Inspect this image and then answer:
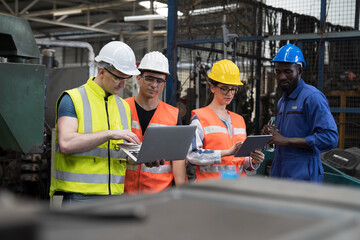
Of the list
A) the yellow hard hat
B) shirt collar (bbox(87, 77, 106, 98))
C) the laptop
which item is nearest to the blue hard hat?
the yellow hard hat

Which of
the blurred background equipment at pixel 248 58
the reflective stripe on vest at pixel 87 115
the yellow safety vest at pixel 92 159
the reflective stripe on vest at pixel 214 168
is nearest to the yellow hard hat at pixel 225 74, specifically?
the reflective stripe on vest at pixel 214 168

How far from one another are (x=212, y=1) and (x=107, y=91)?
4172 millimetres

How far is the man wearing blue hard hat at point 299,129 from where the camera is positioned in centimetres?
303

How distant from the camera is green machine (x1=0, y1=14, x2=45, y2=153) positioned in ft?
6.70

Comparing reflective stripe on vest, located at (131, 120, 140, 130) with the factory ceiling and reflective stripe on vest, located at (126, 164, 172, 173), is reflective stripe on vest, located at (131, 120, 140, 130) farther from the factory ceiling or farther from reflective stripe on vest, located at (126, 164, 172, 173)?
the factory ceiling

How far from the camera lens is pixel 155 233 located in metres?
0.76

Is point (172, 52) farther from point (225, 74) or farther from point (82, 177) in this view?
point (82, 177)

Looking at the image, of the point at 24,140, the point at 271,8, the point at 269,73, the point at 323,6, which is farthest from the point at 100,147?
the point at 269,73

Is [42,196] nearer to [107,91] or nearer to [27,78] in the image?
[107,91]

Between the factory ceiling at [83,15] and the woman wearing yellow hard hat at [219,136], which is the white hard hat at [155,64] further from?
the factory ceiling at [83,15]

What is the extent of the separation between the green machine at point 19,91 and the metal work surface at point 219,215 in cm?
124

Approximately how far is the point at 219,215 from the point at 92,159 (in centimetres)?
180

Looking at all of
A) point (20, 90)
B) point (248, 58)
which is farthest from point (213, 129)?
point (248, 58)

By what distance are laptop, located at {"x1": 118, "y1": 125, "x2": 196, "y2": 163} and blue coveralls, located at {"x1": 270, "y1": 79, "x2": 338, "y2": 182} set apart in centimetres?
82
